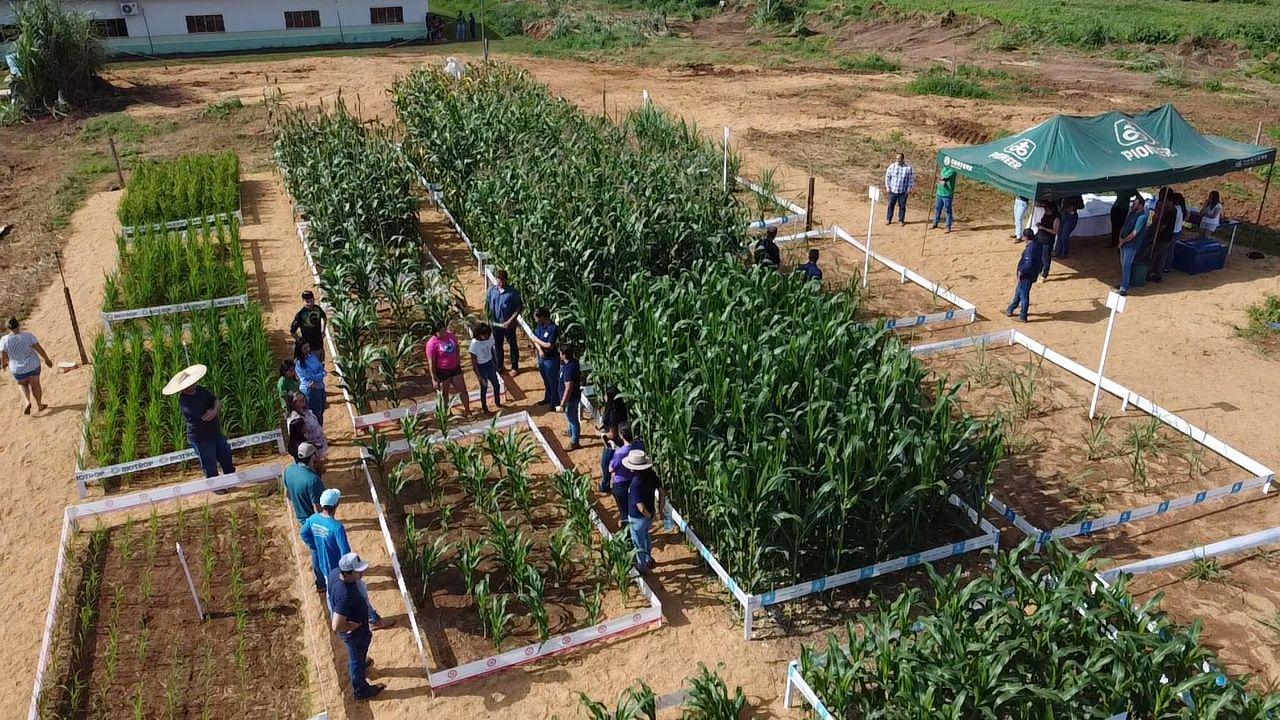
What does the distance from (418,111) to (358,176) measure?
4.73 meters

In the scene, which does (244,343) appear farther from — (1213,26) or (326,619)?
(1213,26)

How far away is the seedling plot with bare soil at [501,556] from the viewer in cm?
822

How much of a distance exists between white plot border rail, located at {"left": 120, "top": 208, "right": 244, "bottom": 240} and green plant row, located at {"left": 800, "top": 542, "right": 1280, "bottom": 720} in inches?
580

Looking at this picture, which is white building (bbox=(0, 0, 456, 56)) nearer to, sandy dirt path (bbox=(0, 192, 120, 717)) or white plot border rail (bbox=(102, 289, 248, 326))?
sandy dirt path (bbox=(0, 192, 120, 717))

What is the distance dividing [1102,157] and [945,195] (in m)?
2.88

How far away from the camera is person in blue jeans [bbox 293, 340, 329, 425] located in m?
11.0

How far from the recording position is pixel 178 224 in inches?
704

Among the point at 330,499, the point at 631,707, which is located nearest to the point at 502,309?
the point at 330,499

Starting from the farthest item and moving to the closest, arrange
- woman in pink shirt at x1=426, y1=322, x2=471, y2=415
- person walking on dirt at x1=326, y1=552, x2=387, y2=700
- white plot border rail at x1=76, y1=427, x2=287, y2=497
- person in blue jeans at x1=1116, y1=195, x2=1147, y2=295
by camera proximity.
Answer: person in blue jeans at x1=1116, y1=195, x2=1147, y2=295
woman in pink shirt at x1=426, y1=322, x2=471, y2=415
white plot border rail at x1=76, y1=427, x2=287, y2=497
person walking on dirt at x1=326, y1=552, x2=387, y2=700

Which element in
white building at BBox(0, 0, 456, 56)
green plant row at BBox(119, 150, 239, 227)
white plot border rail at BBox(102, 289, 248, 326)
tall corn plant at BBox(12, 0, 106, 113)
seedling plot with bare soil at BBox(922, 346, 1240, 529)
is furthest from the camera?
white building at BBox(0, 0, 456, 56)

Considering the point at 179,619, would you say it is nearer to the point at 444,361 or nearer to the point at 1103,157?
the point at 444,361

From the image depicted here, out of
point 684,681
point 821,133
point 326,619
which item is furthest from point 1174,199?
point 326,619

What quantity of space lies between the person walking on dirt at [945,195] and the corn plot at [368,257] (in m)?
9.22

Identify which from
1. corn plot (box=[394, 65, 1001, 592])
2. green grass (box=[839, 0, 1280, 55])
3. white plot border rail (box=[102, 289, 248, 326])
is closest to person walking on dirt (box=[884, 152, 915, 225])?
corn plot (box=[394, 65, 1001, 592])
